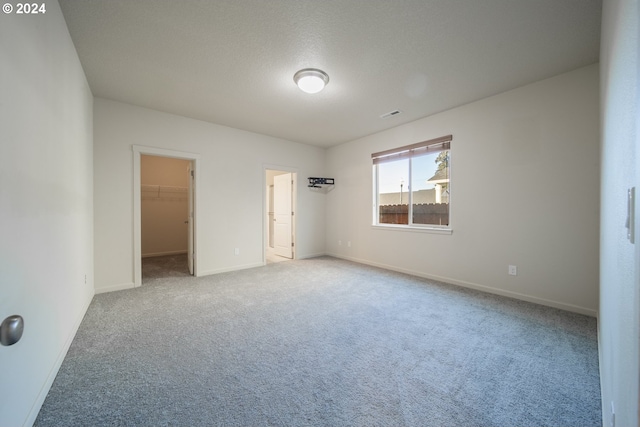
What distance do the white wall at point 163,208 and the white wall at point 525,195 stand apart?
573 cm

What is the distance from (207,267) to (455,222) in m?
4.16

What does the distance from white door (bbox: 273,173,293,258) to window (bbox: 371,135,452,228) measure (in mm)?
2013

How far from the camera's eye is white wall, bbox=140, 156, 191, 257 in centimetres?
602

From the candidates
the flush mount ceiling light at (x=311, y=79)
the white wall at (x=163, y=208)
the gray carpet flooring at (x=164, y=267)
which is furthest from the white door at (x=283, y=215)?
the flush mount ceiling light at (x=311, y=79)

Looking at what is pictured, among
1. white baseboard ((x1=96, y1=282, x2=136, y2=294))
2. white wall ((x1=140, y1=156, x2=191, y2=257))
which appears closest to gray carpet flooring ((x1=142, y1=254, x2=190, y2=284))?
white baseboard ((x1=96, y1=282, x2=136, y2=294))

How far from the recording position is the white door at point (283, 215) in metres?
5.73

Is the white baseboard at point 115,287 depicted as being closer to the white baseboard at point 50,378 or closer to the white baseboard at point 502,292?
the white baseboard at point 50,378

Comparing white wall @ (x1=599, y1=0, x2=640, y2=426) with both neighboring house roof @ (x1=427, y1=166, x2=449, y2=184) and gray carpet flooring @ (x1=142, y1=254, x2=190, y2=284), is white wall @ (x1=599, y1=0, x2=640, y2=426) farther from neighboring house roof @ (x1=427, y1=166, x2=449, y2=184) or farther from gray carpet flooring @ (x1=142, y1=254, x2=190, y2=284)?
gray carpet flooring @ (x1=142, y1=254, x2=190, y2=284)

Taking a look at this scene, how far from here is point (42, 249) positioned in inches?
60.7

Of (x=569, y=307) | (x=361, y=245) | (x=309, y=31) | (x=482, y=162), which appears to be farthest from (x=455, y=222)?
(x=309, y=31)

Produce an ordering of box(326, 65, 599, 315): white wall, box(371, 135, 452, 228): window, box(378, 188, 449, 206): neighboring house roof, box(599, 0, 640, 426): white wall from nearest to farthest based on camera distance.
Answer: box(599, 0, 640, 426): white wall, box(326, 65, 599, 315): white wall, box(371, 135, 452, 228): window, box(378, 188, 449, 206): neighboring house roof

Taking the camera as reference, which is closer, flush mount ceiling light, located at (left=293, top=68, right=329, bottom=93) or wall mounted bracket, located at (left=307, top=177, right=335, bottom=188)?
flush mount ceiling light, located at (left=293, top=68, right=329, bottom=93)

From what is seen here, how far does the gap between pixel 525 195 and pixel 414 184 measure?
1621 mm

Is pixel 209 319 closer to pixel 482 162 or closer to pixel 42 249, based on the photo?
pixel 42 249
